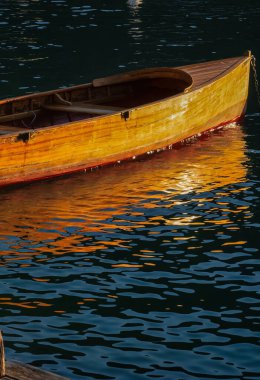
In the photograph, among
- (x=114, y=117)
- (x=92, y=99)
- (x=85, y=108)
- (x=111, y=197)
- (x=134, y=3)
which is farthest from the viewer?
(x=134, y=3)

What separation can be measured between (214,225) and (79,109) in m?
6.08

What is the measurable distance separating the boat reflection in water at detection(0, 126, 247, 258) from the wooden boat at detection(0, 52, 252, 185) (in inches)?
15.3

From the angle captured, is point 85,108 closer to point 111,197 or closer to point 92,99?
point 92,99

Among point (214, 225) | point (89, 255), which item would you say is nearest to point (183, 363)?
point (89, 255)

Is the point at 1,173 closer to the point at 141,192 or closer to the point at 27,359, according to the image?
the point at 141,192

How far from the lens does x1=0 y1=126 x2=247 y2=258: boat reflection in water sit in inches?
744

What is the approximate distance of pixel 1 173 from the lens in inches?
840

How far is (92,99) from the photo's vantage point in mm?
26359

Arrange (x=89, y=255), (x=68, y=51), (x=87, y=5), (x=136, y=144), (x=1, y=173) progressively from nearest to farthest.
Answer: (x=89, y=255) < (x=1, y=173) < (x=136, y=144) < (x=68, y=51) < (x=87, y=5)

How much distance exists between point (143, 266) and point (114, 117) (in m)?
6.18

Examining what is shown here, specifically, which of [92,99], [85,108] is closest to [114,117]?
[85,108]

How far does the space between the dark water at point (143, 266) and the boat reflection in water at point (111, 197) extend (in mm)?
35

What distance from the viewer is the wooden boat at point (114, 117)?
71.8 feet

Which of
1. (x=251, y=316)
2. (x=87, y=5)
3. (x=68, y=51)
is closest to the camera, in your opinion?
(x=251, y=316)
